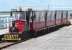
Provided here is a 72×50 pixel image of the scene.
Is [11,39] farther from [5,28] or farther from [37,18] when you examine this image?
[37,18]

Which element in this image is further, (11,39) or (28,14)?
(28,14)

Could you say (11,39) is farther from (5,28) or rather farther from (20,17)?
(20,17)

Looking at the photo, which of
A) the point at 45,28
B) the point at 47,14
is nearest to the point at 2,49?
the point at 45,28

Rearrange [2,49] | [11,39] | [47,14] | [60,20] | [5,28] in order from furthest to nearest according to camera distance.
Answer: [60,20], [47,14], [5,28], [11,39], [2,49]

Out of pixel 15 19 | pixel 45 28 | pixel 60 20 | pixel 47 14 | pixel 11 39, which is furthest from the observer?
pixel 60 20

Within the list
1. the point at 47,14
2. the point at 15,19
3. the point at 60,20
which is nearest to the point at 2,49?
the point at 15,19

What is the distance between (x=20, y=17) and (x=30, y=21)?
1.38m

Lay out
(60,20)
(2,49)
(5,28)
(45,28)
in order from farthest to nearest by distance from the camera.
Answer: (60,20) → (45,28) → (5,28) → (2,49)

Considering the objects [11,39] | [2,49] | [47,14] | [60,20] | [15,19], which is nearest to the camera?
[2,49]

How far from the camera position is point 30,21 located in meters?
28.7

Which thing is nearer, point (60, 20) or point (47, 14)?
point (47, 14)

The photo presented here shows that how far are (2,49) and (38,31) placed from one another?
13167 millimetres

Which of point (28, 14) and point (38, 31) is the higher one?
point (28, 14)

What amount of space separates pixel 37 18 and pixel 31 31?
3154 millimetres
